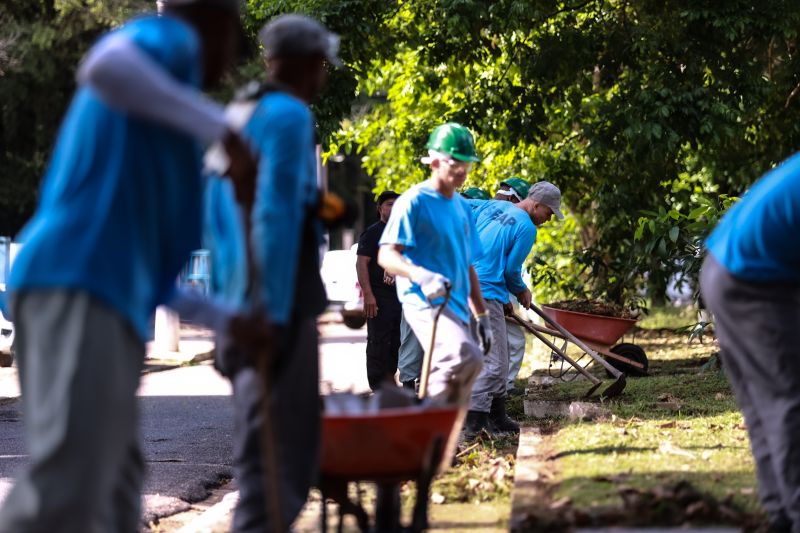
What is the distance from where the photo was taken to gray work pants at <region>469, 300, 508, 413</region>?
928 centimetres

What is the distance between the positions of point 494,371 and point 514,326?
3.31m

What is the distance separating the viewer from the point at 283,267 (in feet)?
14.1

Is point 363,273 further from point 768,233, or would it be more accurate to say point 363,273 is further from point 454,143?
point 768,233

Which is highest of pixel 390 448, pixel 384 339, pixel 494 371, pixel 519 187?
pixel 519 187

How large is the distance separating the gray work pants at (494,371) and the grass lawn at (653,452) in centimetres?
49

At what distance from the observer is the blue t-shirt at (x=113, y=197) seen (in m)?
3.49

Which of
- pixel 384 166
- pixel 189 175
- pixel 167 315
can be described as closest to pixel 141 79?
pixel 189 175

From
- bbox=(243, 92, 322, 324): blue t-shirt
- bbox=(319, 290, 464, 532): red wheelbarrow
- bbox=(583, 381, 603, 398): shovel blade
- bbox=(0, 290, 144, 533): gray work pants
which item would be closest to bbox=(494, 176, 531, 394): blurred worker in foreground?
bbox=(583, 381, 603, 398): shovel blade

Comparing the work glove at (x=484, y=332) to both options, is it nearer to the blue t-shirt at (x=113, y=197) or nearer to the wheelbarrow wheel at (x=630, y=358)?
the blue t-shirt at (x=113, y=197)

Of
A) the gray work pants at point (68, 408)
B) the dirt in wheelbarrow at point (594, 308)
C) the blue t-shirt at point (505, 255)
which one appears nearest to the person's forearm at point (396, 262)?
the blue t-shirt at point (505, 255)

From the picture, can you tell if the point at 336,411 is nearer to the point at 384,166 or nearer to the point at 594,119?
the point at 594,119

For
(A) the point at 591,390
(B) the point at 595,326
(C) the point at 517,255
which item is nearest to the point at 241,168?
(C) the point at 517,255

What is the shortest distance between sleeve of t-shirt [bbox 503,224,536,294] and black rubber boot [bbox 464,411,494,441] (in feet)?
3.61

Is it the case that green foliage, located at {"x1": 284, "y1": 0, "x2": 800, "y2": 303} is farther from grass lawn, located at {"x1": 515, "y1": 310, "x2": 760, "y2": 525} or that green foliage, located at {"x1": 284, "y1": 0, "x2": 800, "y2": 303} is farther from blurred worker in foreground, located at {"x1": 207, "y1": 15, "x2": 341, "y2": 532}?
blurred worker in foreground, located at {"x1": 207, "y1": 15, "x2": 341, "y2": 532}
